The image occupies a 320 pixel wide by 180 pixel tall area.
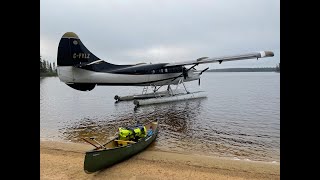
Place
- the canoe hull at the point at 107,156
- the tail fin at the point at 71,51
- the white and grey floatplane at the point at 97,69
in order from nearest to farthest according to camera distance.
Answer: the canoe hull at the point at 107,156
the tail fin at the point at 71,51
the white and grey floatplane at the point at 97,69

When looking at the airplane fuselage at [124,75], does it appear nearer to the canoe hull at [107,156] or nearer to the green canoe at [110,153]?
the green canoe at [110,153]

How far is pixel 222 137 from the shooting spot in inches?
571

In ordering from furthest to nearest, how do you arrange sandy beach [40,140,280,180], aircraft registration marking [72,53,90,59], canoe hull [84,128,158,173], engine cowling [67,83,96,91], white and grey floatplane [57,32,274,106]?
engine cowling [67,83,96,91]
aircraft registration marking [72,53,90,59]
white and grey floatplane [57,32,274,106]
sandy beach [40,140,280,180]
canoe hull [84,128,158,173]

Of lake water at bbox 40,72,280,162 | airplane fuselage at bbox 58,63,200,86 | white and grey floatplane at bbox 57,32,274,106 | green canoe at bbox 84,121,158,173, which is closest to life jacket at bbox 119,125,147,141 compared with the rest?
green canoe at bbox 84,121,158,173

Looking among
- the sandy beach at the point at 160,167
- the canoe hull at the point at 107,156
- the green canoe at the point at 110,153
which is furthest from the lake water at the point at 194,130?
the canoe hull at the point at 107,156

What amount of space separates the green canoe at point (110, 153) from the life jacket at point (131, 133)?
24cm

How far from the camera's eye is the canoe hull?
813 centimetres

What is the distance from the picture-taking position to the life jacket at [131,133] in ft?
33.8

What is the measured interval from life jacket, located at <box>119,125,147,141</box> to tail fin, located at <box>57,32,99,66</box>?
1257 cm

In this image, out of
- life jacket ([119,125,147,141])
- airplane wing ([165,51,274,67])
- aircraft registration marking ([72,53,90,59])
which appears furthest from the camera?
airplane wing ([165,51,274,67])

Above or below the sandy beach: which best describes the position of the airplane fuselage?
above

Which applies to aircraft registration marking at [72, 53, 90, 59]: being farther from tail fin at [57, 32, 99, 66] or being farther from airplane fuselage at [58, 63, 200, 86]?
airplane fuselage at [58, 63, 200, 86]

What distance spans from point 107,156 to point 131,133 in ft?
6.61
